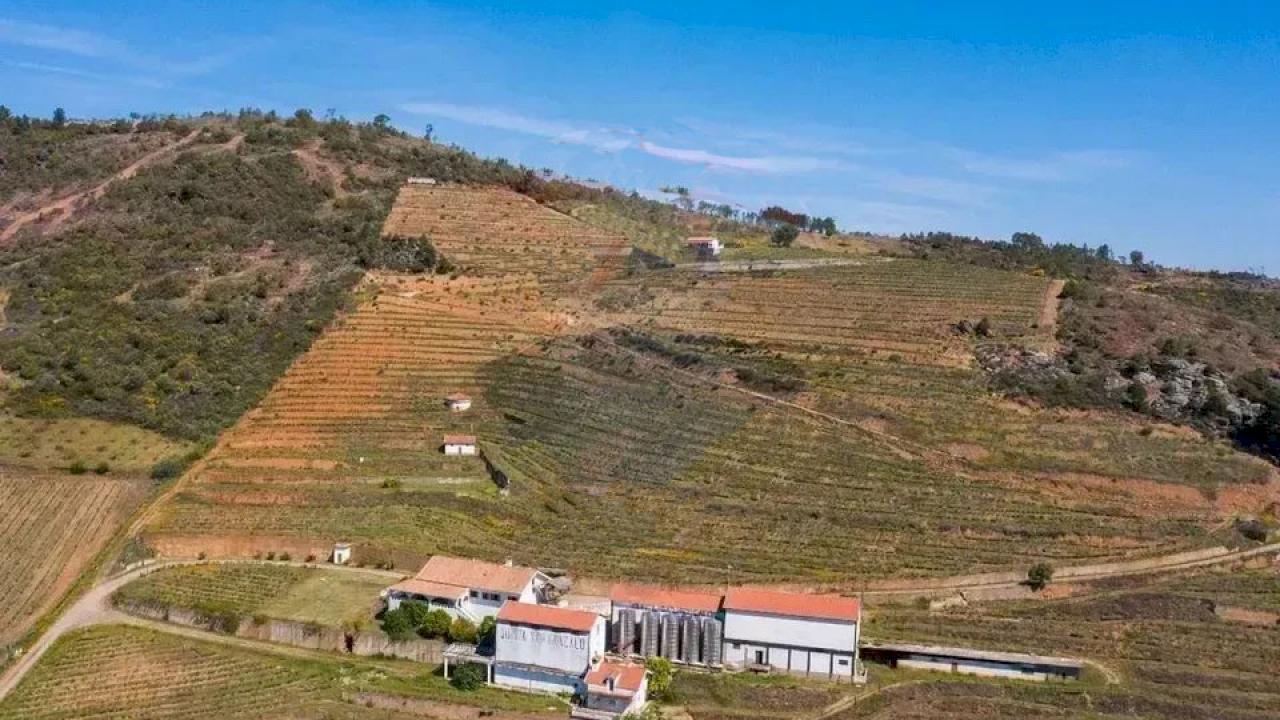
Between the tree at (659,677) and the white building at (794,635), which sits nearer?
the tree at (659,677)

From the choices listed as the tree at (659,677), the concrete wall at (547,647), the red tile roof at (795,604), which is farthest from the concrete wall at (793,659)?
the concrete wall at (547,647)

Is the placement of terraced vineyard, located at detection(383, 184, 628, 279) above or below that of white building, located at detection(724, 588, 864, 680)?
above

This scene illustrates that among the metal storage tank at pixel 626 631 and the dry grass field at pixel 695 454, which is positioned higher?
the dry grass field at pixel 695 454

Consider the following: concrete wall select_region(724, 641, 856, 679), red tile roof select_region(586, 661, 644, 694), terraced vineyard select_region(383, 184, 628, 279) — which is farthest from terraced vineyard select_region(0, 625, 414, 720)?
terraced vineyard select_region(383, 184, 628, 279)

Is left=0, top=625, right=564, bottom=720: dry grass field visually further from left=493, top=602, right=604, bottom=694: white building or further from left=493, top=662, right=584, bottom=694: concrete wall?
left=493, top=602, right=604, bottom=694: white building

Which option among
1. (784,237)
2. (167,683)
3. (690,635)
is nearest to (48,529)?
(167,683)

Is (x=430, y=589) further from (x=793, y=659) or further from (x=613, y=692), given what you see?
(x=793, y=659)

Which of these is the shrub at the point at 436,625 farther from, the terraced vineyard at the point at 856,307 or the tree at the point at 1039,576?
the terraced vineyard at the point at 856,307
